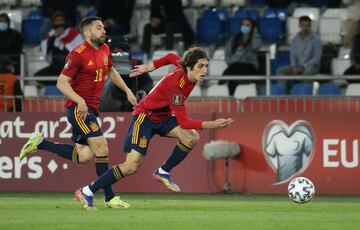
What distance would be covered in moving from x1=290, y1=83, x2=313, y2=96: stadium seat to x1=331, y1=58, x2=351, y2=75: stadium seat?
38.9 inches

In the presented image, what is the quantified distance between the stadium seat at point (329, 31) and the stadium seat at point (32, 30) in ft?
18.5

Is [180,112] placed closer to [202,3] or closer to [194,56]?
[194,56]

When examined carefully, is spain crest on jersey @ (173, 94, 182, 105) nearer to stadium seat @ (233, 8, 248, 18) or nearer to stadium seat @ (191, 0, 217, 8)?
stadium seat @ (233, 8, 248, 18)

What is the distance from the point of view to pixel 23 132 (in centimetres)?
2041

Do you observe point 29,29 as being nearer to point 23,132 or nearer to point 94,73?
point 23,132

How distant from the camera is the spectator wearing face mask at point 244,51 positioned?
2211 cm

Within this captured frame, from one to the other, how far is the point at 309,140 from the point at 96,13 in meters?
7.17

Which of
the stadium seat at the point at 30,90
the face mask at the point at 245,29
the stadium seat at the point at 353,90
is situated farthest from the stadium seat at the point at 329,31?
the stadium seat at the point at 30,90

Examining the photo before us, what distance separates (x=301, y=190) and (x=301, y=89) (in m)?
5.42

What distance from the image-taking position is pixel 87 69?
1580 centimetres

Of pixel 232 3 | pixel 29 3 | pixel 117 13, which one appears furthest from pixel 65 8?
pixel 232 3

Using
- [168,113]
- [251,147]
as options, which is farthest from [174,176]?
[168,113]

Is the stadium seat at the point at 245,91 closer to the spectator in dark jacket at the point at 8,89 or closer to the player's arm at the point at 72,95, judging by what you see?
the spectator in dark jacket at the point at 8,89

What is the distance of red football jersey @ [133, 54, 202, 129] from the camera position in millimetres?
15352
